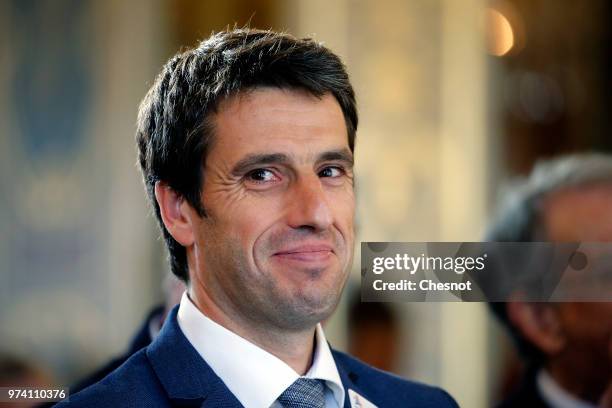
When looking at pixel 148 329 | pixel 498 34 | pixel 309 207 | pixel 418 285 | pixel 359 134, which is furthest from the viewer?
pixel 498 34

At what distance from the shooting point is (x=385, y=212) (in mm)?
2568

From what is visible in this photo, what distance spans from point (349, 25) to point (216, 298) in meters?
1.35

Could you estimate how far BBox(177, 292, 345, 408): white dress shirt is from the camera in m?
1.44

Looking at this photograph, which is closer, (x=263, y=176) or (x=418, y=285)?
(x=263, y=176)

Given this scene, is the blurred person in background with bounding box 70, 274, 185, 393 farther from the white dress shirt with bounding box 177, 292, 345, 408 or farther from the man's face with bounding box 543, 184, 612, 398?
the man's face with bounding box 543, 184, 612, 398

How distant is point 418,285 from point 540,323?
27 centimetres

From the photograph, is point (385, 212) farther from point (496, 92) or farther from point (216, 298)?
point (216, 298)

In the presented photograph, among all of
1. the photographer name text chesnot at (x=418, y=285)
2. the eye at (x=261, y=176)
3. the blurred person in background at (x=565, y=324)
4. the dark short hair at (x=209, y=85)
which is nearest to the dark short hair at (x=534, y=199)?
the blurred person in background at (x=565, y=324)

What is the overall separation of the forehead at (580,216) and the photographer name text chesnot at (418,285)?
0.68 feet

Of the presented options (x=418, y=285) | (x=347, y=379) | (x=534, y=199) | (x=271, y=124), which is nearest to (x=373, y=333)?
(x=418, y=285)

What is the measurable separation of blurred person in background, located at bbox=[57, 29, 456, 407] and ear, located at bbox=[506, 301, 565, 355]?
0.60 meters

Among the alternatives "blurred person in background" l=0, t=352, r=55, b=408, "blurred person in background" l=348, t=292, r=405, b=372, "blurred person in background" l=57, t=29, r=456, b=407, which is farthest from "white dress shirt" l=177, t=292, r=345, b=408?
"blurred person in background" l=348, t=292, r=405, b=372

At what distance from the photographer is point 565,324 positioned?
2.01 meters

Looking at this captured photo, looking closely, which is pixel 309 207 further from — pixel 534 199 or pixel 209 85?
pixel 534 199
